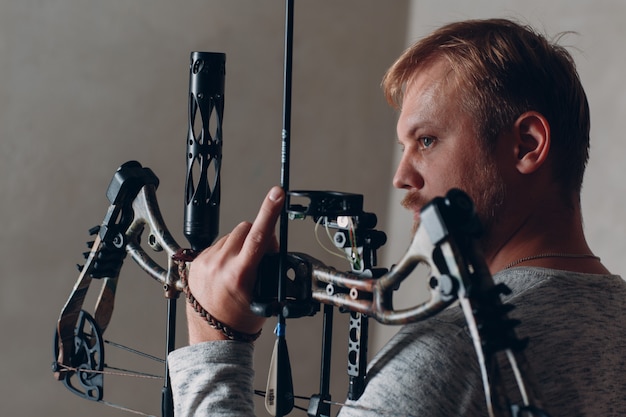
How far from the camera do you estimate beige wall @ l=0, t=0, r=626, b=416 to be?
2.31m


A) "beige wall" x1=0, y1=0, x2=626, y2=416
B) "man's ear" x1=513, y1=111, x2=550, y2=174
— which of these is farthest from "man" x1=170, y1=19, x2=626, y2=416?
"beige wall" x1=0, y1=0, x2=626, y2=416

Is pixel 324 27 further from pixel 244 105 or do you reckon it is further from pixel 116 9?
pixel 116 9

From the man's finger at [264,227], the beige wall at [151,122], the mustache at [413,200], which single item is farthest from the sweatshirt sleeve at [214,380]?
the beige wall at [151,122]

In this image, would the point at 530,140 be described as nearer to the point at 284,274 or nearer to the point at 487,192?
the point at 487,192

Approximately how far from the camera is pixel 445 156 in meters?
1.04

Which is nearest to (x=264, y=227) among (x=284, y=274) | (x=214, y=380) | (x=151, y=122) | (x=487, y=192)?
(x=284, y=274)

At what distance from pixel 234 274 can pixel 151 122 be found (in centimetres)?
168

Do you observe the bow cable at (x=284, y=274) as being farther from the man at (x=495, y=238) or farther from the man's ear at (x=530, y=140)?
the man's ear at (x=530, y=140)

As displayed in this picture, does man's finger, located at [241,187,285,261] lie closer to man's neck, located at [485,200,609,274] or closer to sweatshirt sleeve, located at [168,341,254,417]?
sweatshirt sleeve, located at [168,341,254,417]

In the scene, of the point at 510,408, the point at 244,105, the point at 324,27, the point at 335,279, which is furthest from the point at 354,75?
the point at 510,408

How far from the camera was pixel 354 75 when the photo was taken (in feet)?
9.95

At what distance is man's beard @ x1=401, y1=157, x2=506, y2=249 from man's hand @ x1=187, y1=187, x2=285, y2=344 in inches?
10.0

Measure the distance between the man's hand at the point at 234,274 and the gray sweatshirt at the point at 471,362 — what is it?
3 cm

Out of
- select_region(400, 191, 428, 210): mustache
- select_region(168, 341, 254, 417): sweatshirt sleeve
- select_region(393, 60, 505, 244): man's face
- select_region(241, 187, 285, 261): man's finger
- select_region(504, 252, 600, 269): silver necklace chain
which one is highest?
select_region(393, 60, 505, 244): man's face
